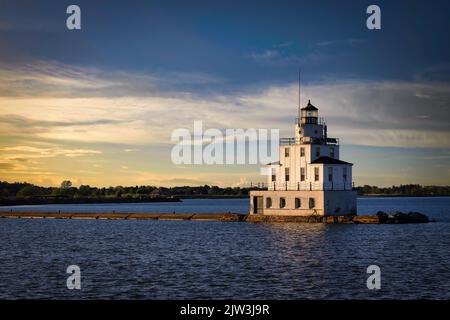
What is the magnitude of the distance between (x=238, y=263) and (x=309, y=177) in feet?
99.2

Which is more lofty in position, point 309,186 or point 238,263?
point 309,186

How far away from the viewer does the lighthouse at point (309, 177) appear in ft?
234

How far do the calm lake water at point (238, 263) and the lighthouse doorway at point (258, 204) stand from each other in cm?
694

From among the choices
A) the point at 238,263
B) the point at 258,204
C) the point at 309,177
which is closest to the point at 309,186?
the point at 309,177

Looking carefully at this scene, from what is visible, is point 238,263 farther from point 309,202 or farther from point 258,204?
point 258,204

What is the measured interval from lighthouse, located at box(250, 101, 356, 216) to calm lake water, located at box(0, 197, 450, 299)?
2.89m

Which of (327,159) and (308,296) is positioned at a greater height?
(327,159)

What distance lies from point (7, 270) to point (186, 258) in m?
12.9

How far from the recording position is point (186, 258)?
4722cm

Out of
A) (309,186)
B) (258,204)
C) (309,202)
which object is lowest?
(258,204)

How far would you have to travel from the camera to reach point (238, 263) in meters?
43.5

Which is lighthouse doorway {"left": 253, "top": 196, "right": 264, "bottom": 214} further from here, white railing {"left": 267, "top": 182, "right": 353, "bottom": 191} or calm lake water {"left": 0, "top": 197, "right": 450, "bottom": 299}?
calm lake water {"left": 0, "top": 197, "right": 450, "bottom": 299}
